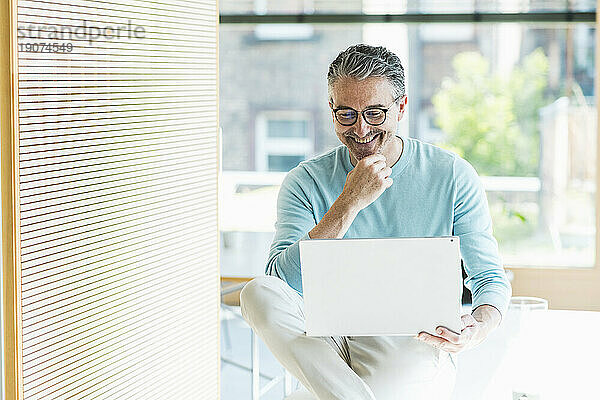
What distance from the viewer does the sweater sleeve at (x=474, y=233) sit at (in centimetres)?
224

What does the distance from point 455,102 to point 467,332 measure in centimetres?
311

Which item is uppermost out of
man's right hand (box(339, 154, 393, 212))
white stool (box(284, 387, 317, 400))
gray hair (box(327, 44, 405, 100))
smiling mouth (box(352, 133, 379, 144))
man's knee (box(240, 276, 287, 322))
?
gray hair (box(327, 44, 405, 100))

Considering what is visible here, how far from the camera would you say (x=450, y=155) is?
2.33 m

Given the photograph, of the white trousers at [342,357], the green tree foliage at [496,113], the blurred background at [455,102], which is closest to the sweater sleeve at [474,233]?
the white trousers at [342,357]

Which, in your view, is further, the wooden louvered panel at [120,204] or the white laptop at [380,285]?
the wooden louvered panel at [120,204]

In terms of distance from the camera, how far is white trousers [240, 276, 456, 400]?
6.39 feet

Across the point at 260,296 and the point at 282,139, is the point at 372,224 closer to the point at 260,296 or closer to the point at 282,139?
the point at 260,296

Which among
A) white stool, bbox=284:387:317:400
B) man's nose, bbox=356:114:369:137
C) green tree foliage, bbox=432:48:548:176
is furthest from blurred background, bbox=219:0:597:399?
man's nose, bbox=356:114:369:137

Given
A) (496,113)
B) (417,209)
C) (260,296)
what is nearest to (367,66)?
Answer: (417,209)

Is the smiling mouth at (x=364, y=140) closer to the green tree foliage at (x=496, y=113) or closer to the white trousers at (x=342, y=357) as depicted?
the white trousers at (x=342, y=357)

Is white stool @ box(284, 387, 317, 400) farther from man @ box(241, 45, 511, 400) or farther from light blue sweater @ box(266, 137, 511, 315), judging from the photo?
light blue sweater @ box(266, 137, 511, 315)

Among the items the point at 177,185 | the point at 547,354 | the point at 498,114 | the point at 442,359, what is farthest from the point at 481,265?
the point at 498,114

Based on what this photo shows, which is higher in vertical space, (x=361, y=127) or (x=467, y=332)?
(x=361, y=127)

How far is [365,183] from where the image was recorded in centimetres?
213
